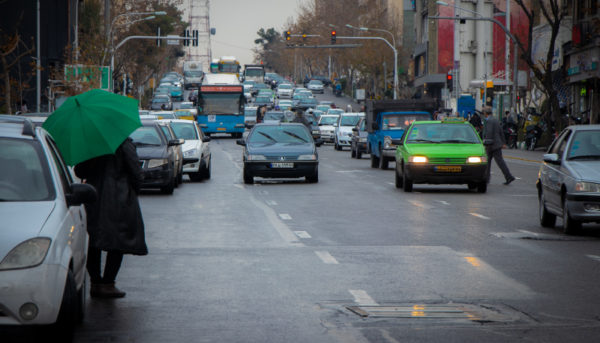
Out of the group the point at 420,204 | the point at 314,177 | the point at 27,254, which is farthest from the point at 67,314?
the point at 314,177

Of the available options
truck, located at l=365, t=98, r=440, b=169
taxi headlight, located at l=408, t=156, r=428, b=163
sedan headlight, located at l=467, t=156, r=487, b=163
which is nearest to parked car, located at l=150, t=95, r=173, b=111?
truck, located at l=365, t=98, r=440, b=169

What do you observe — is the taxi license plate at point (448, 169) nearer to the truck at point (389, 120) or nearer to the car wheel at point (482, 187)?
the car wheel at point (482, 187)

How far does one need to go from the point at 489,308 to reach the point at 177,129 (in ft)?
74.6

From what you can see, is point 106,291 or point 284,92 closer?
point 106,291

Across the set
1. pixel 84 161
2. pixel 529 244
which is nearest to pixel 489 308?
pixel 84 161

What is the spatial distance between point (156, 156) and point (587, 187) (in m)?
11.6

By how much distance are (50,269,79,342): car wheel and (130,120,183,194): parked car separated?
54.0ft

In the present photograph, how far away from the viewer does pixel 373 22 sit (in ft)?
370

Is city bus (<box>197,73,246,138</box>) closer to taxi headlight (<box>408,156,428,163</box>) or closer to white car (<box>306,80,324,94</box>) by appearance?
taxi headlight (<box>408,156,428,163</box>)

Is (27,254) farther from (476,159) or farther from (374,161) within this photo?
(374,161)

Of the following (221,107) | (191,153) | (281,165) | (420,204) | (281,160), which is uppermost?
(221,107)

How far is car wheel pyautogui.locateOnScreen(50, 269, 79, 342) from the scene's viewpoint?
7.41 meters

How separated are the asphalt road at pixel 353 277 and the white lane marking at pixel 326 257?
0.07 ft

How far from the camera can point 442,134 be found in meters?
25.8
